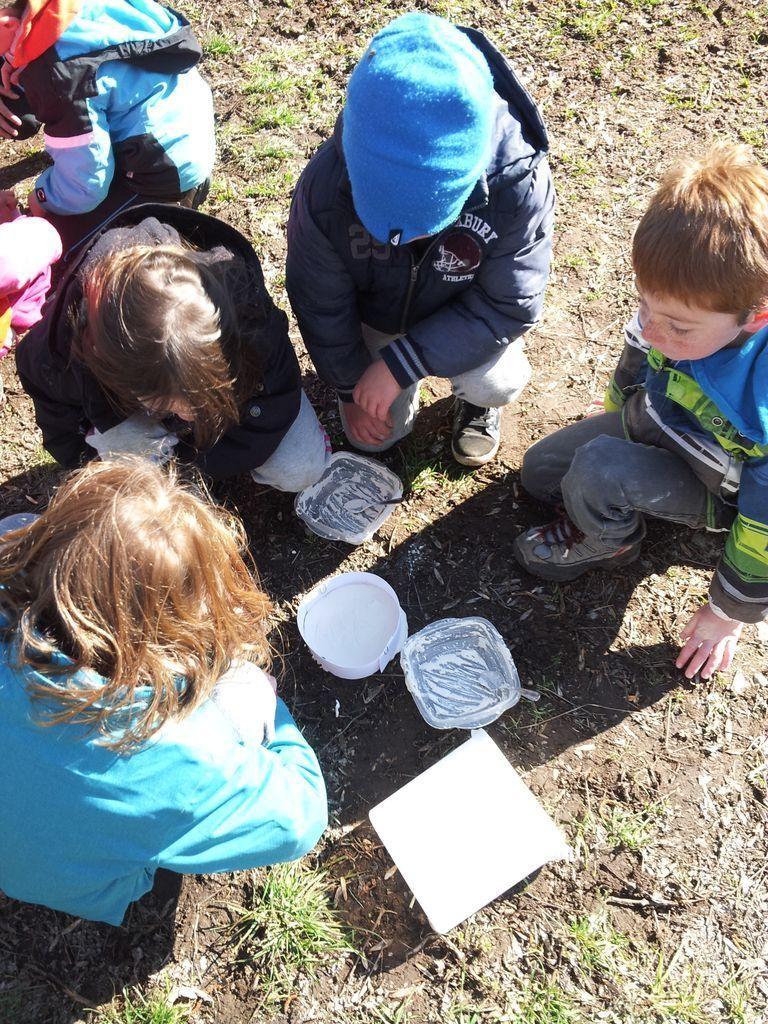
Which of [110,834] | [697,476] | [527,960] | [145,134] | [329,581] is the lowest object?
[527,960]

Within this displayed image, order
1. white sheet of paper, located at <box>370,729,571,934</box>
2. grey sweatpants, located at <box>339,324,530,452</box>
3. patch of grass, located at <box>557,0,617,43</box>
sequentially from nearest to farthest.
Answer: white sheet of paper, located at <box>370,729,571,934</box>, grey sweatpants, located at <box>339,324,530,452</box>, patch of grass, located at <box>557,0,617,43</box>

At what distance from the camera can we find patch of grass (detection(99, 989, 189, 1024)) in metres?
2.13

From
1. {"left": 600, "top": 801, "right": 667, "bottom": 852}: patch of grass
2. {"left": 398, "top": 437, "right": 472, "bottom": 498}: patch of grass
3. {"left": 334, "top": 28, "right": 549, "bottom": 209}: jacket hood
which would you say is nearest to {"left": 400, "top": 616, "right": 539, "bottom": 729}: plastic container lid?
{"left": 600, "top": 801, "right": 667, "bottom": 852}: patch of grass

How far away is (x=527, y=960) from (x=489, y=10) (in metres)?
4.33

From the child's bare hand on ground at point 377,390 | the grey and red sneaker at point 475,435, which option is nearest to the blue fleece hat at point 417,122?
the child's bare hand on ground at point 377,390

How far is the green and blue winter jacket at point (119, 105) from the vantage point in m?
2.70

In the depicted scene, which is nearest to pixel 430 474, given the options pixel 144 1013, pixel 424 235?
pixel 424 235

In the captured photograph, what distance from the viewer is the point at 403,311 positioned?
254 cm

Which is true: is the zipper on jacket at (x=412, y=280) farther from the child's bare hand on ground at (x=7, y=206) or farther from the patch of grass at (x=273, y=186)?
the child's bare hand on ground at (x=7, y=206)

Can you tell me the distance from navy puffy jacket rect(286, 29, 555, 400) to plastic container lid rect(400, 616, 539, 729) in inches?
33.3

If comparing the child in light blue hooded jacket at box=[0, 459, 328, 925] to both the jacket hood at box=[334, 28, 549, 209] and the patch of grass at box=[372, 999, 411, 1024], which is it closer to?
the patch of grass at box=[372, 999, 411, 1024]

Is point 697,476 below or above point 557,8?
below

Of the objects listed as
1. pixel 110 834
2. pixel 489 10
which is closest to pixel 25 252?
pixel 110 834

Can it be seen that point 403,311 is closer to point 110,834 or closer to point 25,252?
point 25,252
